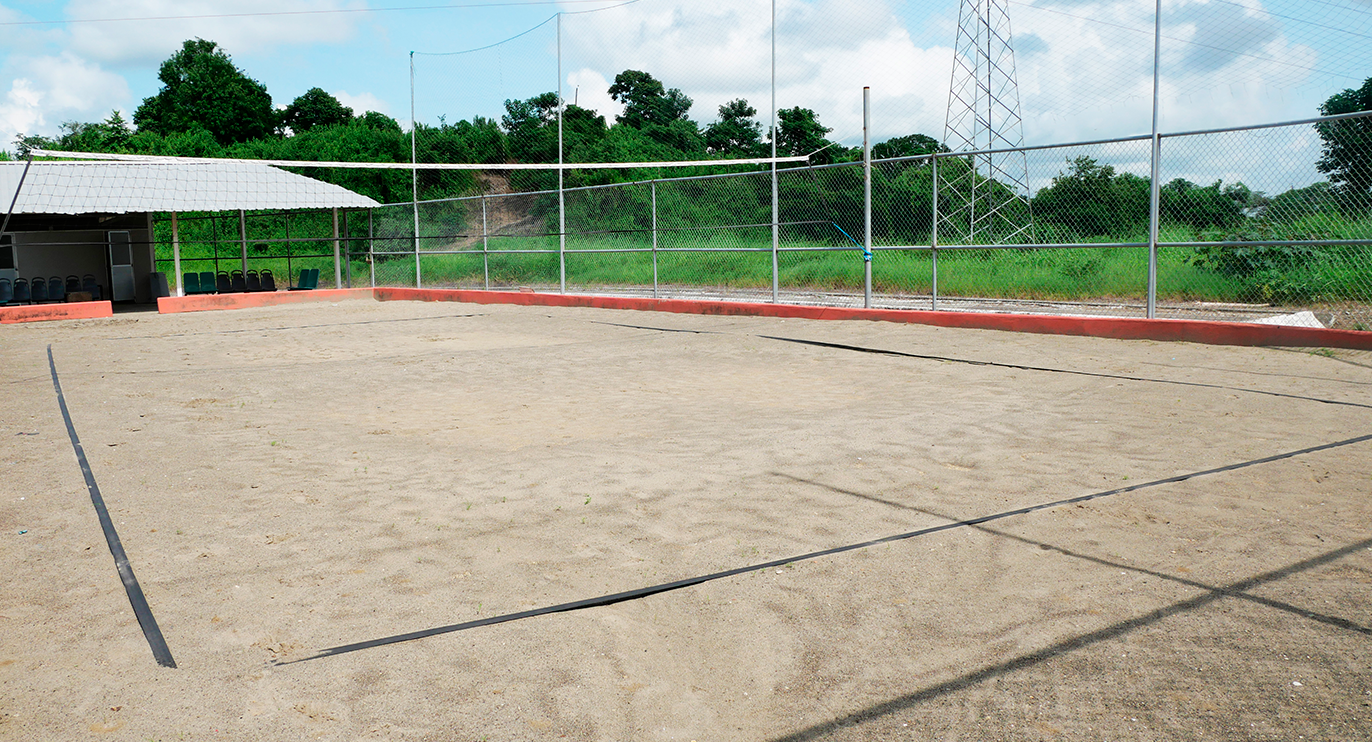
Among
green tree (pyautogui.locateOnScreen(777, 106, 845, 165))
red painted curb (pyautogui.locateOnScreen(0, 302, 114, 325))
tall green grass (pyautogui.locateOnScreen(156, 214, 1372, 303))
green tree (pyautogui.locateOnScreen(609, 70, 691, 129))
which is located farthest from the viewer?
green tree (pyautogui.locateOnScreen(609, 70, 691, 129))

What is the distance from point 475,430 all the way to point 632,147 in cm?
2773

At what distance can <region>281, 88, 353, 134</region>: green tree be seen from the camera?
192 feet

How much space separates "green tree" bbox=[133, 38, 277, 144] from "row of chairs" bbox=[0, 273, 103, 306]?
33.4 metres

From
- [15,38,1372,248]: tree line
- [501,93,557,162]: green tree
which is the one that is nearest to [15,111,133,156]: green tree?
[15,38,1372,248]: tree line

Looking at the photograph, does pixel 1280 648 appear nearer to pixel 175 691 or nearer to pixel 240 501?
pixel 175 691

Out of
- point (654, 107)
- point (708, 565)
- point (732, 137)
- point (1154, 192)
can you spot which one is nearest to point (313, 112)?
point (654, 107)

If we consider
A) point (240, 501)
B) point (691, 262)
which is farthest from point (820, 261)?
point (240, 501)

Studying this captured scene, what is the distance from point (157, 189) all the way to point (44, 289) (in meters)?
3.28

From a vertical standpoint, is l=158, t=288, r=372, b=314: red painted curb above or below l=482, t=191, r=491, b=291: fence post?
below

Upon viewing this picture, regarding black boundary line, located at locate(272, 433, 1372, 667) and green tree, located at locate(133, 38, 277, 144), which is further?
green tree, located at locate(133, 38, 277, 144)

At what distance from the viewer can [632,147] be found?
33.2m

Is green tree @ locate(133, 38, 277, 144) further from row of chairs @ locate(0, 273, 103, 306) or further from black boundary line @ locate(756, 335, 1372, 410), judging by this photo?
black boundary line @ locate(756, 335, 1372, 410)

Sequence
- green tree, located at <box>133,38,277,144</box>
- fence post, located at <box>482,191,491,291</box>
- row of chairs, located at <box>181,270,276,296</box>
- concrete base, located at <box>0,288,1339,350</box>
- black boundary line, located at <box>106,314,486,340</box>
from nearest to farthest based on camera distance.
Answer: concrete base, located at <box>0,288,1339,350</box> → black boundary line, located at <box>106,314,486,340</box> → fence post, located at <box>482,191,491,291</box> → row of chairs, located at <box>181,270,276,296</box> → green tree, located at <box>133,38,277,144</box>

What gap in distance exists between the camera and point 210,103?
5547cm
